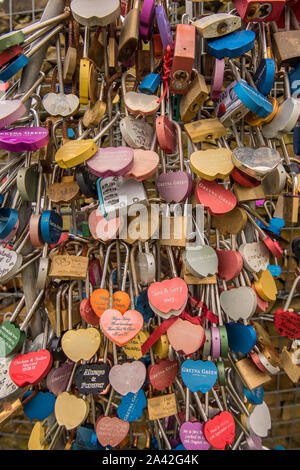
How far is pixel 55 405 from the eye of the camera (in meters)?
0.51

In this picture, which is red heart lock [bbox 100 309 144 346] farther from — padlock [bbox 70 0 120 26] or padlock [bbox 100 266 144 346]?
padlock [bbox 70 0 120 26]

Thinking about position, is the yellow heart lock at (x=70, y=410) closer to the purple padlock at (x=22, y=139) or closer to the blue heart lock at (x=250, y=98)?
the purple padlock at (x=22, y=139)

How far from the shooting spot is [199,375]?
48 centimetres

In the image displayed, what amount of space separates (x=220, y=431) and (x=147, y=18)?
653mm

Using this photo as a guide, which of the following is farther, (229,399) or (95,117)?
(229,399)

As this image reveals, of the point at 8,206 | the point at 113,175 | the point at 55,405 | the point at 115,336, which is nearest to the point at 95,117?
the point at 113,175

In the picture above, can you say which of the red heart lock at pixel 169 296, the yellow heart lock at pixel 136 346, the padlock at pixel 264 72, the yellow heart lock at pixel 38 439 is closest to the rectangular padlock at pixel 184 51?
the padlock at pixel 264 72

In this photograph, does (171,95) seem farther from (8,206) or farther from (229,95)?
(8,206)

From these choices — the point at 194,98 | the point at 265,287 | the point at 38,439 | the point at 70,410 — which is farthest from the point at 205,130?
the point at 38,439

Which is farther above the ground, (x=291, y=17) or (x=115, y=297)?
(x=291, y=17)

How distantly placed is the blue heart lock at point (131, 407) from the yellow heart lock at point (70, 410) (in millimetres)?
62

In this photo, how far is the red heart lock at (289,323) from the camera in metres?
0.53

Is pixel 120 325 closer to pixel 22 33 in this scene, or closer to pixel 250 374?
pixel 250 374

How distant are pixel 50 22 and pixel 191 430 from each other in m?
0.69
